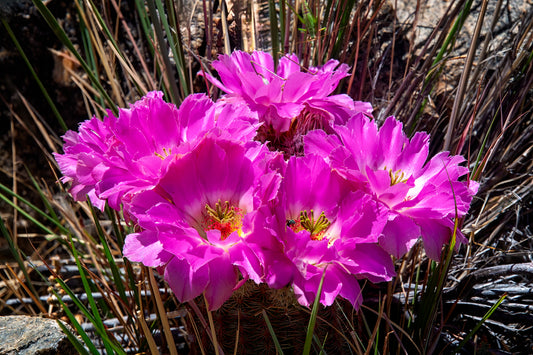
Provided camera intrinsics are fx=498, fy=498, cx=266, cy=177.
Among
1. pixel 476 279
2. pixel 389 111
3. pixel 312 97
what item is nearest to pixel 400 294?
pixel 476 279

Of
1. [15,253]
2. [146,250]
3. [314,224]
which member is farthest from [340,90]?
[15,253]

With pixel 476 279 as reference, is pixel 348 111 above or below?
above

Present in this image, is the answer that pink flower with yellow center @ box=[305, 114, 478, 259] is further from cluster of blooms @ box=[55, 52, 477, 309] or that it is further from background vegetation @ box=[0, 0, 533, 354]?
background vegetation @ box=[0, 0, 533, 354]

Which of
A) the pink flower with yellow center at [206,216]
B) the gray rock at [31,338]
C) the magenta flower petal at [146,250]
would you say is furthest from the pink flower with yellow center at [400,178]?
the gray rock at [31,338]

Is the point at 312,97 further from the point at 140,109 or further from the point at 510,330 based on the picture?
the point at 510,330

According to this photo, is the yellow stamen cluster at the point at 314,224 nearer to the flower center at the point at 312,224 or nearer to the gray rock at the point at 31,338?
the flower center at the point at 312,224

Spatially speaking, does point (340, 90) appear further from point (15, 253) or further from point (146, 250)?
point (15, 253)

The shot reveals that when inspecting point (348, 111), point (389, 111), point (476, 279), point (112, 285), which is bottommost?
point (112, 285)
